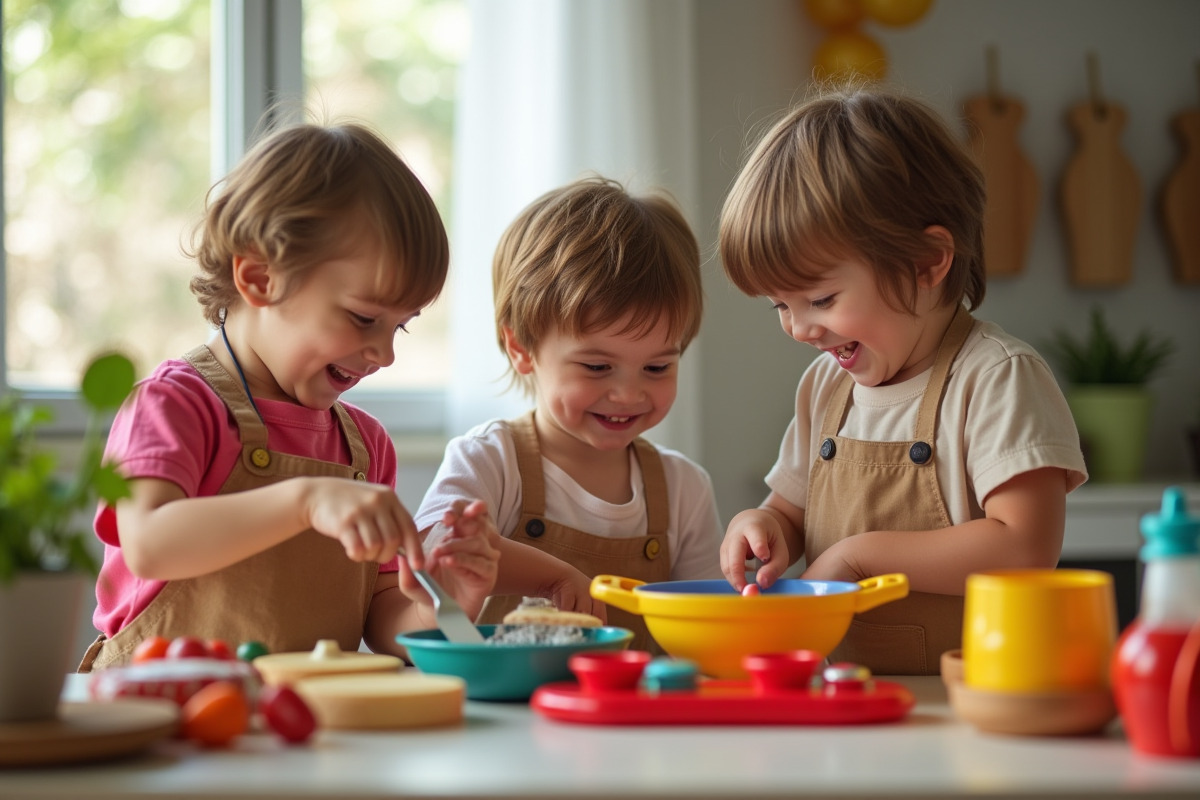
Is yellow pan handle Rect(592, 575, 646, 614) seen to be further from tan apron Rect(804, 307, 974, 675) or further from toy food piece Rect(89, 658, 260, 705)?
tan apron Rect(804, 307, 974, 675)

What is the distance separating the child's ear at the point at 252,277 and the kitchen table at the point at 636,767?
63cm

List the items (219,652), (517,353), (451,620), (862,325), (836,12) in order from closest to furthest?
(219,652) → (451,620) → (862,325) → (517,353) → (836,12)

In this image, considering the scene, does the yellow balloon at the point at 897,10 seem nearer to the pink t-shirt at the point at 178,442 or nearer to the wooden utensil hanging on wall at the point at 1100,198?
the wooden utensil hanging on wall at the point at 1100,198

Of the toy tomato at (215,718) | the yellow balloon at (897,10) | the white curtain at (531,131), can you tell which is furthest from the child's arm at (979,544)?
the yellow balloon at (897,10)

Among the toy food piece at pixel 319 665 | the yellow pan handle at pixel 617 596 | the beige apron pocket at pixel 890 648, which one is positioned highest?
the yellow pan handle at pixel 617 596

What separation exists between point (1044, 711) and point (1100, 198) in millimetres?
2725

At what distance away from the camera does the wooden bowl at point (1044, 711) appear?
2.37 ft

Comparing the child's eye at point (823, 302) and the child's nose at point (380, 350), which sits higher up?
the child's eye at point (823, 302)

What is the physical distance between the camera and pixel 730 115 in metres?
3.14

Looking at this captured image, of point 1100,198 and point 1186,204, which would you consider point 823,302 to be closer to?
point 1100,198

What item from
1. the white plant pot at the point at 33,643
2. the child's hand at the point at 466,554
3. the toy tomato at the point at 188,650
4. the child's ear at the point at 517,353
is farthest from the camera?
the child's ear at the point at 517,353

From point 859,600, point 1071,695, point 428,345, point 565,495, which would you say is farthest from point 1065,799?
point 428,345

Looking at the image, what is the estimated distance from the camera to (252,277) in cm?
128

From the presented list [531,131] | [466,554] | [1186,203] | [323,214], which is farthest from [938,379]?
[1186,203]
